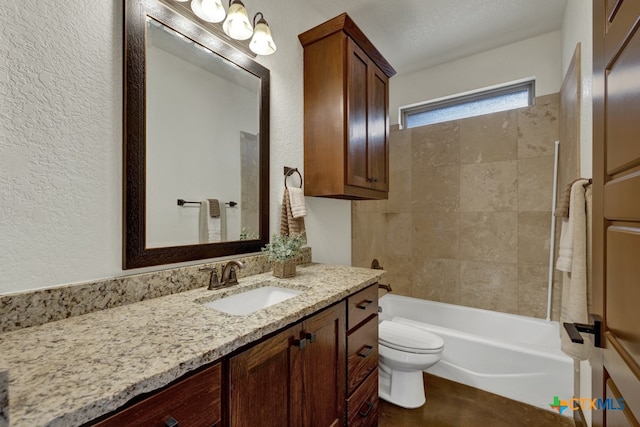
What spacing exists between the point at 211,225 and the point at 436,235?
229cm

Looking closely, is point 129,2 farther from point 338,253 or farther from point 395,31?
point 395,31

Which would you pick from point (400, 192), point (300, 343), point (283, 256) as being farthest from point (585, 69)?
point (300, 343)

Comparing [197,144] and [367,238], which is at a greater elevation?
[197,144]

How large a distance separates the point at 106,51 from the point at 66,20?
114 mm

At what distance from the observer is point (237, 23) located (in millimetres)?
1291

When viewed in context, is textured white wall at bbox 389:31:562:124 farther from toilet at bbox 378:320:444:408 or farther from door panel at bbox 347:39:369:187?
toilet at bbox 378:320:444:408

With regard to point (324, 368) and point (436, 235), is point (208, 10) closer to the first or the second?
point (324, 368)

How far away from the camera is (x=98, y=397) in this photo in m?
0.47

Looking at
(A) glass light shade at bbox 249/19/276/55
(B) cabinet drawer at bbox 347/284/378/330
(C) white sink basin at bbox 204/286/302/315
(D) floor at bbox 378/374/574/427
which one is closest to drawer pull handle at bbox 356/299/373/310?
(B) cabinet drawer at bbox 347/284/378/330

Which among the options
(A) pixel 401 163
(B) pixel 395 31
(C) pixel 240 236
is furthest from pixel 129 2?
(A) pixel 401 163

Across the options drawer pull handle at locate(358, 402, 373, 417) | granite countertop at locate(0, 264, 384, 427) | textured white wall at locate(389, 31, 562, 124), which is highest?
textured white wall at locate(389, 31, 562, 124)

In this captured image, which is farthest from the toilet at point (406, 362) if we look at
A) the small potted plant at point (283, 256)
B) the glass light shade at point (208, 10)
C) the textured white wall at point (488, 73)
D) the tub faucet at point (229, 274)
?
the textured white wall at point (488, 73)

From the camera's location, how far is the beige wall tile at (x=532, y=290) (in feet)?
7.55

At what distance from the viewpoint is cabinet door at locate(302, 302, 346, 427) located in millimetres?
979
